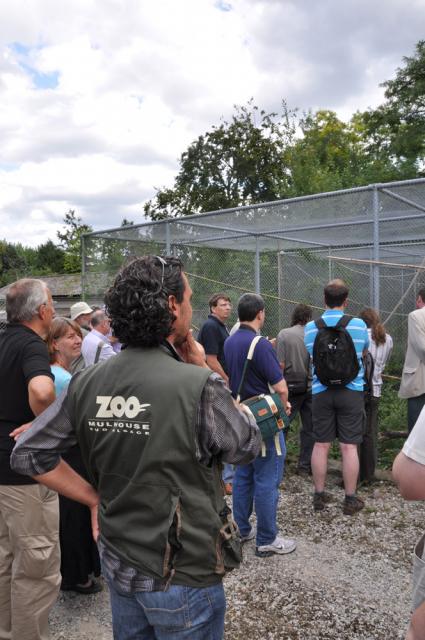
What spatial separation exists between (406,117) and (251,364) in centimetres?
2196

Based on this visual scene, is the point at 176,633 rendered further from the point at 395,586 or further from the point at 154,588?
the point at 395,586

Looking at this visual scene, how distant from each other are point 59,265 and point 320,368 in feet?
157

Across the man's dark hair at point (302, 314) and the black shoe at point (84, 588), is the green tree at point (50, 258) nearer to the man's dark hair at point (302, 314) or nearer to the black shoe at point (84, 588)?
the man's dark hair at point (302, 314)

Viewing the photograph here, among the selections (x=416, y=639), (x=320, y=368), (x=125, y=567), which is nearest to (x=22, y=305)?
(x=125, y=567)

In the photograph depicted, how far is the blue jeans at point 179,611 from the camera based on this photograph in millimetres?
1429

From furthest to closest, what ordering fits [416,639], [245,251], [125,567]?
[245,251] → [125,567] → [416,639]

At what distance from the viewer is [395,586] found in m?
3.35

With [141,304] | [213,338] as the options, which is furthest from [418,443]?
[213,338]

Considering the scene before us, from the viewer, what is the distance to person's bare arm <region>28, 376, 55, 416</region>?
7.89ft

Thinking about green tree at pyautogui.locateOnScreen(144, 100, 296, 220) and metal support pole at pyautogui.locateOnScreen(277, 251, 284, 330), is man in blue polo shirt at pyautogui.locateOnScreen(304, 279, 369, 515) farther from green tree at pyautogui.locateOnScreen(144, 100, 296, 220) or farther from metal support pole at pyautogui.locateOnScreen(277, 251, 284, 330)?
green tree at pyautogui.locateOnScreen(144, 100, 296, 220)

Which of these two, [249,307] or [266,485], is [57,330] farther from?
[266,485]

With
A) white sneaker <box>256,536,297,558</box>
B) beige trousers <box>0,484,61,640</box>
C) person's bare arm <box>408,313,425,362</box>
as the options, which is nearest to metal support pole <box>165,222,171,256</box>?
person's bare arm <box>408,313,425,362</box>

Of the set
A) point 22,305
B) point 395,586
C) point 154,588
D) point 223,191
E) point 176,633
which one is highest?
point 223,191

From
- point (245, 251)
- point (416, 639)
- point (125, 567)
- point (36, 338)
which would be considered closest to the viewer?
point (416, 639)
